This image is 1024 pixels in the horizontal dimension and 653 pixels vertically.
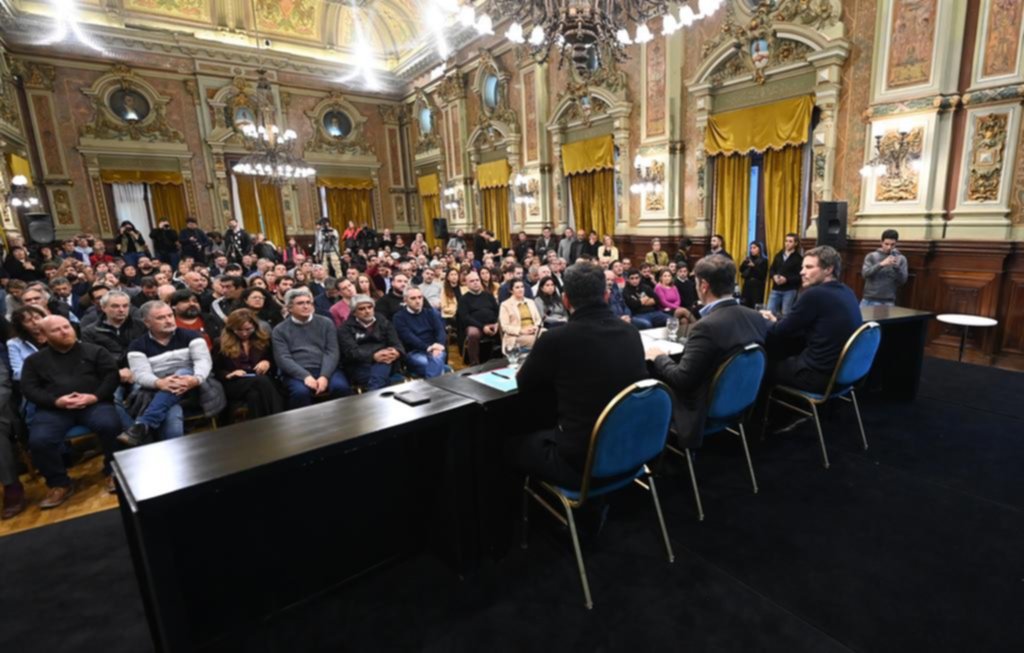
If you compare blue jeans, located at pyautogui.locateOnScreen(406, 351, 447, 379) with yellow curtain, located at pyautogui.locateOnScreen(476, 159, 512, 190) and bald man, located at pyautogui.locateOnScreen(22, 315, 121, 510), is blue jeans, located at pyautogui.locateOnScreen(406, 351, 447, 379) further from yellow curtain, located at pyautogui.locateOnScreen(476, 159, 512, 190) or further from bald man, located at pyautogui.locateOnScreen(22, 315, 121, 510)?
yellow curtain, located at pyautogui.locateOnScreen(476, 159, 512, 190)

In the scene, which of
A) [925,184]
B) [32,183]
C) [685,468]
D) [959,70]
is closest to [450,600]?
[685,468]

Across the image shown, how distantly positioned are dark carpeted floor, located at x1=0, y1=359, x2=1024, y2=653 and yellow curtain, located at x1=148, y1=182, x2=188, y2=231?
1241 cm

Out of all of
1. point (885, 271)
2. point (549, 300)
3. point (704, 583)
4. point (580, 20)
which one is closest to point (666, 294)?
point (549, 300)

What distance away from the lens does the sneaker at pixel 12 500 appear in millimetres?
2875

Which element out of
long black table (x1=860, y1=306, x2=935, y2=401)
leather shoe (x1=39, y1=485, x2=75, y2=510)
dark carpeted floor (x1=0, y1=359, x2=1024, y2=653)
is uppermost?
long black table (x1=860, y1=306, x2=935, y2=401)

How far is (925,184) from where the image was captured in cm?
532

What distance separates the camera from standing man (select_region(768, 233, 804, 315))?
6016 millimetres

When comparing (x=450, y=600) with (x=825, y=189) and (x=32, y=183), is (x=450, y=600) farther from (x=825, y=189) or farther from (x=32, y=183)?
(x=32, y=183)

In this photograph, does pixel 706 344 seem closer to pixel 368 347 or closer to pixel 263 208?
pixel 368 347

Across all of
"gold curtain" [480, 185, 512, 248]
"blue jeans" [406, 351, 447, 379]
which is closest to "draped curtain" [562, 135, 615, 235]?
"gold curtain" [480, 185, 512, 248]

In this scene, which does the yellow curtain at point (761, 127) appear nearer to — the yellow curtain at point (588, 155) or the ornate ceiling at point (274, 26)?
the yellow curtain at point (588, 155)

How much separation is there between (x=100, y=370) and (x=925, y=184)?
7.42 metres

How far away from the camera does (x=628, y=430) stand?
1882mm

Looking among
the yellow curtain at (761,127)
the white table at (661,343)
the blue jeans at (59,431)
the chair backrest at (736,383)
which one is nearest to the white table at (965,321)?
the yellow curtain at (761,127)
